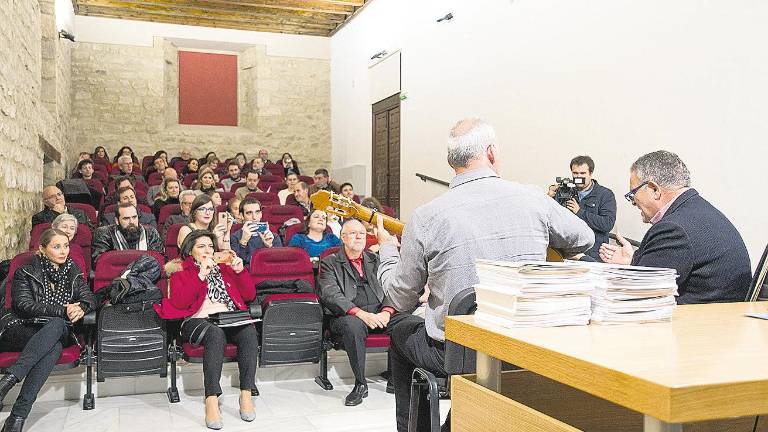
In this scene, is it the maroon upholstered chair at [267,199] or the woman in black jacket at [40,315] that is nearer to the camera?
the woman in black jacket at [40,315]

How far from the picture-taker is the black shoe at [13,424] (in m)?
3.50

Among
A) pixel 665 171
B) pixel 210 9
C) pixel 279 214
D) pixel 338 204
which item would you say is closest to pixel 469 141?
pixel 665 171

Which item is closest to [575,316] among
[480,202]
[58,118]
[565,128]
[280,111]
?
[480,202]

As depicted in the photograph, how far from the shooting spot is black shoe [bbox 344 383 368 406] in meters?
4.18

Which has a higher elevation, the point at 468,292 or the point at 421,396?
the point at 468,292

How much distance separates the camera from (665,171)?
238 centimetres

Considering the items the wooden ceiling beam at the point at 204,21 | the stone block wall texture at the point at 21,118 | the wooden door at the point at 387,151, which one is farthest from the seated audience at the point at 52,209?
the wooden ceiling beam at the point at 204,21

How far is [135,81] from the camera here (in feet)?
43.5

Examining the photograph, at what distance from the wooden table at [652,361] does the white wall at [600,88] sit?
135 inches

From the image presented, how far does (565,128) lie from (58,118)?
22.8ft

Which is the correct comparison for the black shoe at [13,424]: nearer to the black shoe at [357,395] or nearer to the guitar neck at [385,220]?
Result: the black shoe at [357,395]

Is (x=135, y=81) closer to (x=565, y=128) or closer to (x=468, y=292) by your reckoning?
(x=565, y=128)

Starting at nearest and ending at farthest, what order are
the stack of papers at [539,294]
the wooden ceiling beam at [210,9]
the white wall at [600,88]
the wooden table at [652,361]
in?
the wooden table at [652,361]
the stack of papers at [539,294]
the white wall at [600,88]
the wooden ceiling beam at [210,9]

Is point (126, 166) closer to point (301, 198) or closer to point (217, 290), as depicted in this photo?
point (301, 198)
